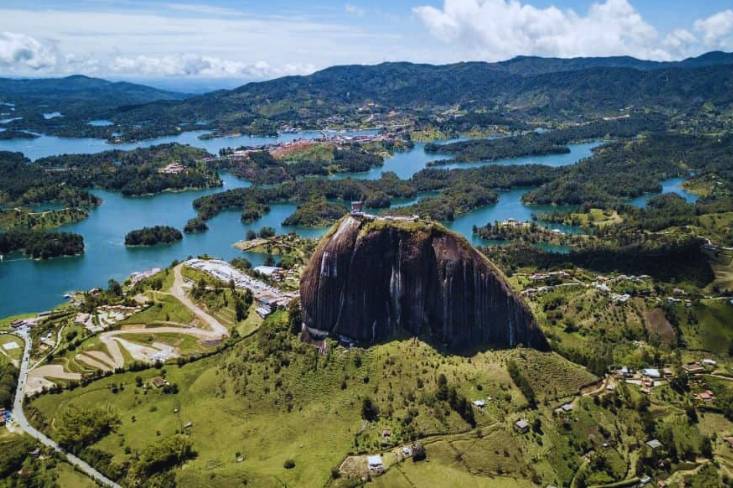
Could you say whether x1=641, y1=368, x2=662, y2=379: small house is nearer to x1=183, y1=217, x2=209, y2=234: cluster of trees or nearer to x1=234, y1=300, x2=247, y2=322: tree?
x1=234, y1=300, x2=247, y2=322: tree

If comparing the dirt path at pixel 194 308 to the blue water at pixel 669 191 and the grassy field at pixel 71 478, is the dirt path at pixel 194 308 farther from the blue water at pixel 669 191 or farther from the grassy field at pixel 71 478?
the blue water at pixel 669 191

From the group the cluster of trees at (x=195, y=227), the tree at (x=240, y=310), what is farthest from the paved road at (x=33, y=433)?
the cluster of trees at (x=195, y=227)

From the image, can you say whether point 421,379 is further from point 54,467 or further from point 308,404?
point 54,467

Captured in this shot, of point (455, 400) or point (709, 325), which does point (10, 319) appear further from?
point (709, 325)

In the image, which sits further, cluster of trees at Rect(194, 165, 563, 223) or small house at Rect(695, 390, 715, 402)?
cluster of trees at Rect(194, 165, 563, 223)

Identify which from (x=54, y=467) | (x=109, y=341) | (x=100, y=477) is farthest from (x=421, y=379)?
(x=109, y=341)

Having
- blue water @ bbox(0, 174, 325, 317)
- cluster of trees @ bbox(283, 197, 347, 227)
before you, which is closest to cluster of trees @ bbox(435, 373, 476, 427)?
blue water @ bbox(0, 174, 325, 317)
